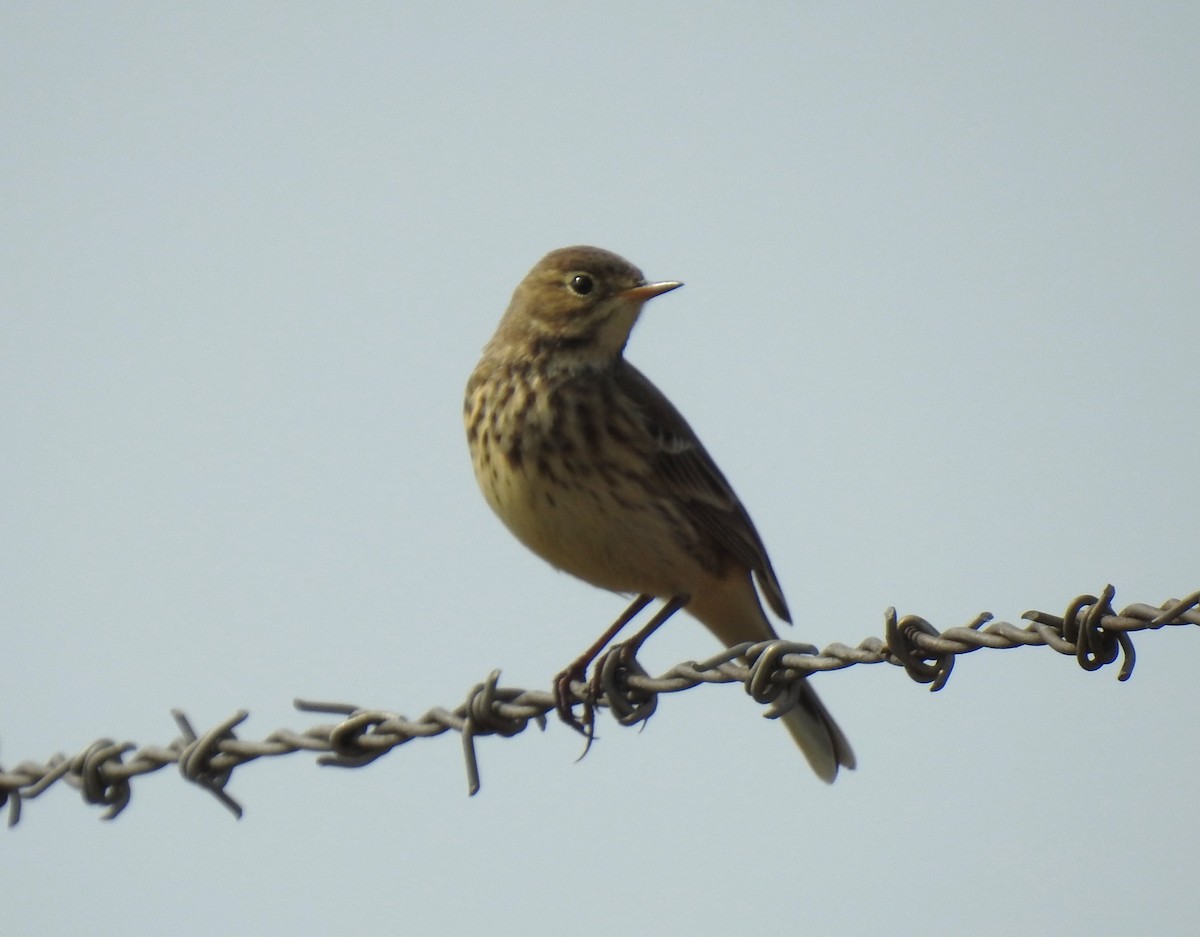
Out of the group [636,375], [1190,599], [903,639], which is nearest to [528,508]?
[636,375]

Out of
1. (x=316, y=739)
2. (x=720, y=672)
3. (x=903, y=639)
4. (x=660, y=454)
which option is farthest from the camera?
(x=660, y=454)

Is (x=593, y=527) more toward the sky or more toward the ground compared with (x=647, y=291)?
more toward the ground

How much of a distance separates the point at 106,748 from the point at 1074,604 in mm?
3131

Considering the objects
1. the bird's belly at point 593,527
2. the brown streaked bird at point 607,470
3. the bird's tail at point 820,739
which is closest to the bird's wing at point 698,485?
the brown streaked bird at point 607,470

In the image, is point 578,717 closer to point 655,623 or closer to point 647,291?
point 655,623

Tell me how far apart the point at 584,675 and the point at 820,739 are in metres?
1.34

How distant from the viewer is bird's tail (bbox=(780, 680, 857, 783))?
748 cm

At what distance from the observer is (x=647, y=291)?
765 cm

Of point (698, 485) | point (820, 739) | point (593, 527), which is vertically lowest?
point (820, 739)

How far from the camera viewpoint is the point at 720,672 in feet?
14.3

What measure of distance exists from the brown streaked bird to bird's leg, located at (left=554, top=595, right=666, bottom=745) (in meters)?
0.01

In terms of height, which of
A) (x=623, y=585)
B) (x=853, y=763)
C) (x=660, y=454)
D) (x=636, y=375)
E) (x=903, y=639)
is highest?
(x=636, y=375)

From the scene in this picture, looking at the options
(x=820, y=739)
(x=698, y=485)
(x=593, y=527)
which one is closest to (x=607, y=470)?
(x=593, y=527)

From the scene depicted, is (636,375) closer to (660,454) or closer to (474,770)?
(660,454)
